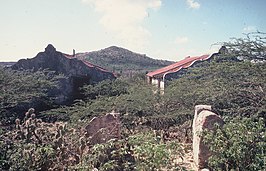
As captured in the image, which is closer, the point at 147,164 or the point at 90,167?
the point at 147,164

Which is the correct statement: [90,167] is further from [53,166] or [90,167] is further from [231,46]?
[231,46]

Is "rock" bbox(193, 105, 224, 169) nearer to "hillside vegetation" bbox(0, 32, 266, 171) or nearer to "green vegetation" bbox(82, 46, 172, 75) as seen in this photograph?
"hillside vegetation" bbox(0, 32, 266, 171)

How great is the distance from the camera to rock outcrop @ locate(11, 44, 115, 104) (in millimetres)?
17734

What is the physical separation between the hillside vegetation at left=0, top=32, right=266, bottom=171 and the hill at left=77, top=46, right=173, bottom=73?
2398 centimetres

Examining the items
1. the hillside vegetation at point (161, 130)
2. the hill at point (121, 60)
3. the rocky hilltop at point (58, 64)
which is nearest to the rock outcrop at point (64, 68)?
the rocky hilltop at point (58, 64)

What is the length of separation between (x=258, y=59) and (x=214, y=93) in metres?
1.62

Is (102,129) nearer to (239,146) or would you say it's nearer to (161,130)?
(239,146)

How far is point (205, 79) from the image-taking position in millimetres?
11148

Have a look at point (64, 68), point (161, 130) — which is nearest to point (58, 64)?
point (64, 68)

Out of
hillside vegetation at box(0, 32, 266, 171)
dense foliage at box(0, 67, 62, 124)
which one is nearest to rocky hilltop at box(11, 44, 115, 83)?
dense foliage at box(0, 67, 62, 124)

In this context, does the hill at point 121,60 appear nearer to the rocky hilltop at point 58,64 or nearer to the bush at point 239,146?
the rocky hilltop at point 58,64

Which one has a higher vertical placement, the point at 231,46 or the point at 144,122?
the point at 231,46

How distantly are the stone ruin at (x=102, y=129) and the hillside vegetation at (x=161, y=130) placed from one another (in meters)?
0.22

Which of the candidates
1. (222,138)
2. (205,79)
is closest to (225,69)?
(205,79)
